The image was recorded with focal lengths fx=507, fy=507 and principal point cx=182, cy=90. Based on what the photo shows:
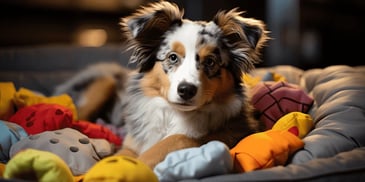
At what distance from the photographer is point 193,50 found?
1.86 meters

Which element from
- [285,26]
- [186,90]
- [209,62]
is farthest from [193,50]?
[285,26]

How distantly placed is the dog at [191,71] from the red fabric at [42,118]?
1.02 ft

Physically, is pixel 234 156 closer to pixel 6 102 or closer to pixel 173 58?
pixel 173 58

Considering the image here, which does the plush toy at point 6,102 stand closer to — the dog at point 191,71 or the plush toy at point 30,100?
the plush toy at point 30,100

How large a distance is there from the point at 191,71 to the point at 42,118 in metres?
0.73

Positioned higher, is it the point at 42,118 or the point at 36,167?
the point at 36,167

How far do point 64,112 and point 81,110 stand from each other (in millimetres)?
653

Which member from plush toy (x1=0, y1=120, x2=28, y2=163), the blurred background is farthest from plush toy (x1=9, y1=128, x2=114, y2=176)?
the blurred background

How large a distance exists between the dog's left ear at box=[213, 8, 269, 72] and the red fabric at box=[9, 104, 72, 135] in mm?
763

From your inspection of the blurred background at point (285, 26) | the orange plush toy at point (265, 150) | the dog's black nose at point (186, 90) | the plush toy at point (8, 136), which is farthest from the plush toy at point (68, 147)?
the blurred background at point (285, 26)

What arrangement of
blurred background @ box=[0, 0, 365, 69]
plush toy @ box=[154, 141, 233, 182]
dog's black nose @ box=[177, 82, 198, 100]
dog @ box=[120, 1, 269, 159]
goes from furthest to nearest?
blurred background @ box=[0, 0, 365, 69] → dog @ box=[120, 1, 269, 159] → dog's black nose @ box=[177, 82, 198, 100] → plush toy @ box=[154, 141, 233, 182]

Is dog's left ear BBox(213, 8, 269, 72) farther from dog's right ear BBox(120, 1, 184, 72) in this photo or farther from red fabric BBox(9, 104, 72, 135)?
red fabric BBox(9, 104, 72, 135)

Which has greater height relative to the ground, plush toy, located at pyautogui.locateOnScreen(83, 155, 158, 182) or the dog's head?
the dog's head

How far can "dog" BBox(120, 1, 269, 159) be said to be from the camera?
6.15ft
